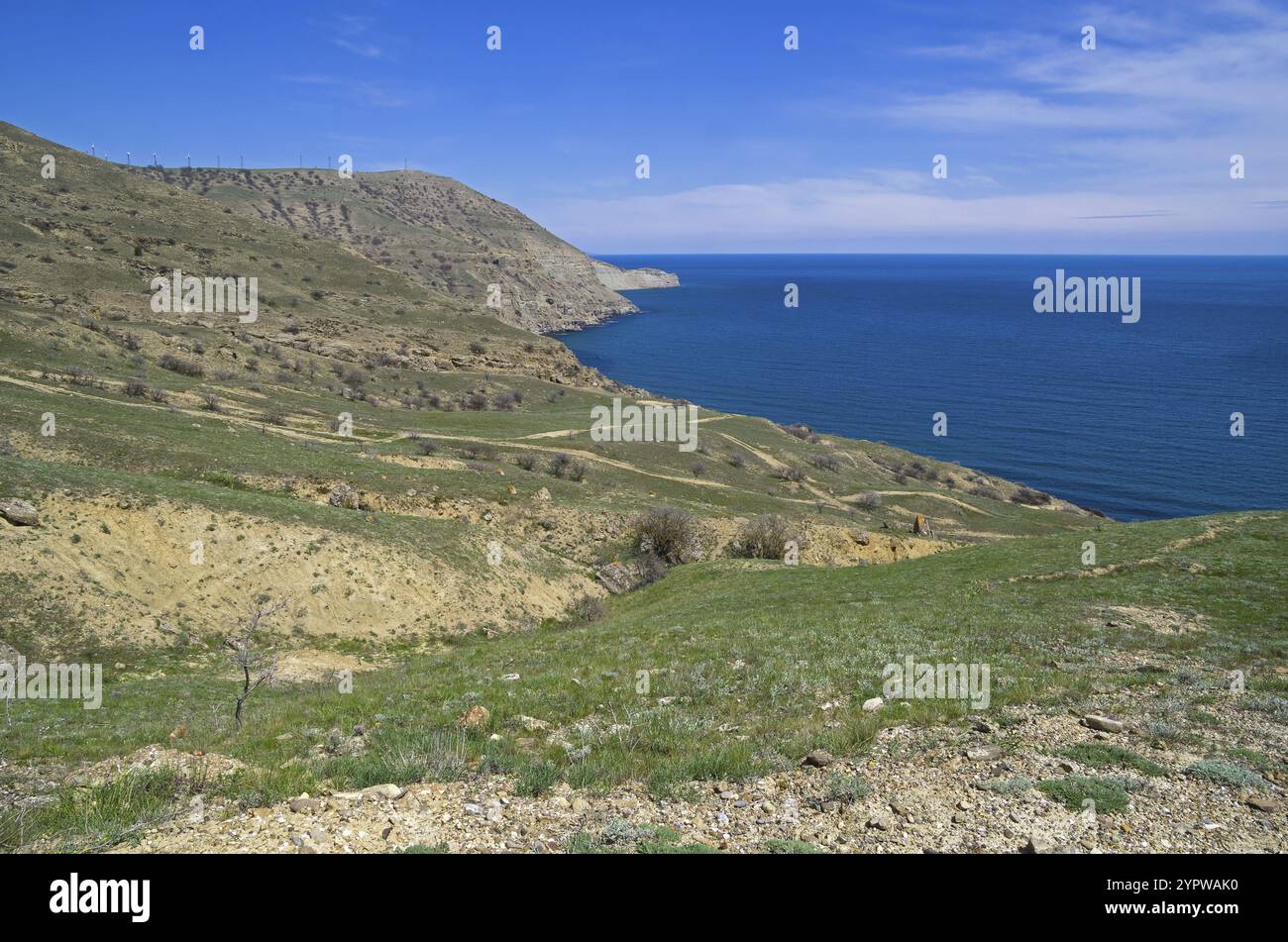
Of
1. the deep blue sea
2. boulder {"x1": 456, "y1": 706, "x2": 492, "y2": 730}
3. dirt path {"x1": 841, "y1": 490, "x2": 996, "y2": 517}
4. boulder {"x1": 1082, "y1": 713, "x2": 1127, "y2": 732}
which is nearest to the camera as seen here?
boulder {"x1": 1082, "y1": 713, "x2": 1127, "y2": 732}

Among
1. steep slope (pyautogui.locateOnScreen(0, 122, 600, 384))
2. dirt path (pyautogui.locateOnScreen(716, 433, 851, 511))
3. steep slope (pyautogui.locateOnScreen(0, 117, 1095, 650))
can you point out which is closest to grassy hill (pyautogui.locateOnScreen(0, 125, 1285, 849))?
steep slope (pyautogui.locateOnScreen(0, 117, 1095, 650))

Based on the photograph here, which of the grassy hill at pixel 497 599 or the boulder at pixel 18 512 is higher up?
the boulder at pixel 18 512

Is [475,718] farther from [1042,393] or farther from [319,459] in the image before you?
[1042,393]

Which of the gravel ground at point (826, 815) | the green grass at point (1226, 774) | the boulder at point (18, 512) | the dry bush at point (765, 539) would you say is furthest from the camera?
the dry bush at point (765, 539)

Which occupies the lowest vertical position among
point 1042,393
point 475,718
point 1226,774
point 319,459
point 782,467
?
point 475,718

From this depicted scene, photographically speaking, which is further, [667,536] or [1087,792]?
[667,536]

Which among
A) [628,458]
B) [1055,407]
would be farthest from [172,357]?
[1055,407]

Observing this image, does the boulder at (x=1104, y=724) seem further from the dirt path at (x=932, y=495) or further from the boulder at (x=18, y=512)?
the dirt path at (x=932, y=495)

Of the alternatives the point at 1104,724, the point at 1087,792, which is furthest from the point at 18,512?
the point at 1104,724

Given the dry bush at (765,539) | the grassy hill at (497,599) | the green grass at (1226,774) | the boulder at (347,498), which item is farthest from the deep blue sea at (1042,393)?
the green grass at (1226,774)

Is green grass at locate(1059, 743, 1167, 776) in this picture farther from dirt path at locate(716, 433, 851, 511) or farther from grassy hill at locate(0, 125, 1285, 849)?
dirt path at locate(716, 433, 851, 511)

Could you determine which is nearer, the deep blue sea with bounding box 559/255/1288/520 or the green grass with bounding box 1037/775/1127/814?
the green grass with bounding box 1037/775/1127/814
